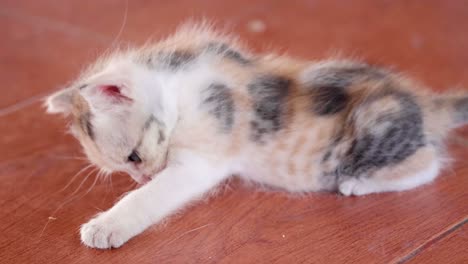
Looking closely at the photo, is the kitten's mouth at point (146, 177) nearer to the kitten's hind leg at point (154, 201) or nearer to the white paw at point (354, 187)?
the kitten's hind leg at point (154, 201)

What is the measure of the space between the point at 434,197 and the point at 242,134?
1.31 ft

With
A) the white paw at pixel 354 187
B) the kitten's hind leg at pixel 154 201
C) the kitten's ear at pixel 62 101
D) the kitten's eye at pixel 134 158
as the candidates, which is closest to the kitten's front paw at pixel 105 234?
the kitten's hind leg at pixel 154 201

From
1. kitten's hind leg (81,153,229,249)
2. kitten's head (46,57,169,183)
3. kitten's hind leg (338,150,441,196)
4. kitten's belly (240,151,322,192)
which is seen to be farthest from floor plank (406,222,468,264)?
kitten's head (46,57,169,183)

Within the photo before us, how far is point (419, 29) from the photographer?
2074 mm

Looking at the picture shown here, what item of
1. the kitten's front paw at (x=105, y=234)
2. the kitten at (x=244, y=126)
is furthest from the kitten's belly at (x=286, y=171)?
the kitten's front paw at (x=105, y=234)

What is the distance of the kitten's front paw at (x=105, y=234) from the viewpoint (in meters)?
1.11

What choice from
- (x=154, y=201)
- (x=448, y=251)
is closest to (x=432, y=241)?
(x=448, y=251)

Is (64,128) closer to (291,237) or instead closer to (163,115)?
(163,115)

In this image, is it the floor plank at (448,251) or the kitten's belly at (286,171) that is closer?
the floor plank at (448,251)

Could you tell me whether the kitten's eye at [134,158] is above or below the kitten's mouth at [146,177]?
above

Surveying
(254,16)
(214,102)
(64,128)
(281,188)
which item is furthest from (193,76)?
(254,16)

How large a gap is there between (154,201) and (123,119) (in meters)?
0.16

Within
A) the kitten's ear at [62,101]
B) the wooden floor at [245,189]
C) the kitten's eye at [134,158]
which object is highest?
the kitten's ear at [62,101]

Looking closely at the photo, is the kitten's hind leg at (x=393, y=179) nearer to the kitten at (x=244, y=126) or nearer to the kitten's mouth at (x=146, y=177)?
the kitten at (x=244, y=126)
